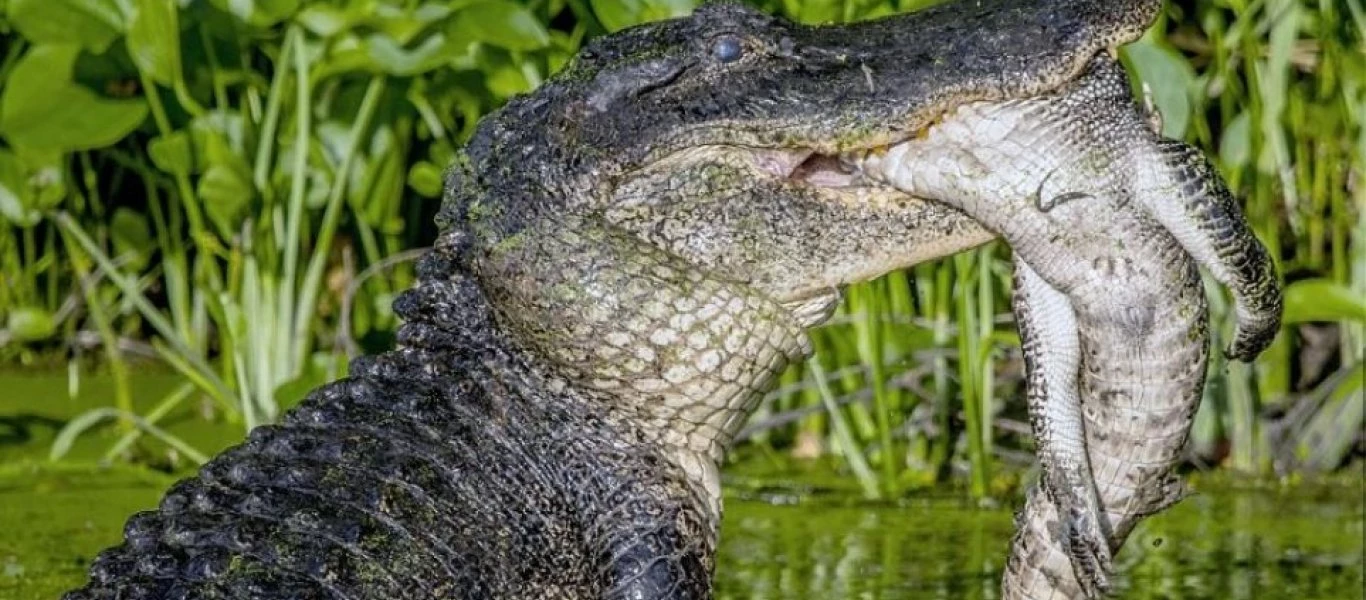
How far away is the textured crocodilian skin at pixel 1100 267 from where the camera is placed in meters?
2.82

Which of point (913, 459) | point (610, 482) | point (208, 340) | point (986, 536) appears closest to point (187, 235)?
point (208, 340)

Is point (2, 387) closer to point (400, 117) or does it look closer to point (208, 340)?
point (208, 340)

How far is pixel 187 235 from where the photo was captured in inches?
278

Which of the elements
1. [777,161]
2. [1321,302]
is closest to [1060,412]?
[777,161]

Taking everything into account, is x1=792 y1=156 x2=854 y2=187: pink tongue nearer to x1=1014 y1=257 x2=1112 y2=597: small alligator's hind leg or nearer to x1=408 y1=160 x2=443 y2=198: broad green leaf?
x1=1014 y1=257 x2=1112 y2=597: small alligator's hind leg

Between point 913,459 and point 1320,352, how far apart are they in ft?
3.61

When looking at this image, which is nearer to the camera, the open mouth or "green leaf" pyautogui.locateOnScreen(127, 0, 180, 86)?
the open mouth

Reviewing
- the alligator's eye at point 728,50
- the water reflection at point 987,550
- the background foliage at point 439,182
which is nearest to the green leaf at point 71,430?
the background foliage at point 439,182

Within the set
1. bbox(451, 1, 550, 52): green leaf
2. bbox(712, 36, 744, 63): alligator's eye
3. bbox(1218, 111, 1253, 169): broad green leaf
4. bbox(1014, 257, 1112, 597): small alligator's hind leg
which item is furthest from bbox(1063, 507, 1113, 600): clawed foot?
bbox(1218, 111, 1253, 169): broad green leaf

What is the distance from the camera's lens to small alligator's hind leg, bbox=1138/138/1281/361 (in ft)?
9.23

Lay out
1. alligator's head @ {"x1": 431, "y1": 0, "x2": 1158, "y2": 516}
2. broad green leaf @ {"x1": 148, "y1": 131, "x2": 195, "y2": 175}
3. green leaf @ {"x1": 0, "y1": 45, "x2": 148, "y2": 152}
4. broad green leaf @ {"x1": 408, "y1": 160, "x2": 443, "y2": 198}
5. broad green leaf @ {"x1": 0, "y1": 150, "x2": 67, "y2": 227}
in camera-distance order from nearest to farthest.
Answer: alligator's head @ {"x1": 431, "y1": 0, "x2": 1158, "y2": 516} → green leaf @ {"x1": 0, "y1": 45, "x2": 148, "y2": 152} → broad green leaf @ {"x1": 148, "y1": 131, "x2": 195, "y2": 175} → broad green leaf @ {"x1": 408, "y1": 160, "x2": 443, "y2": 198} → broad green leaf @ {"x1": 0, "y1": 150, "x2": 67, "y2": 227}

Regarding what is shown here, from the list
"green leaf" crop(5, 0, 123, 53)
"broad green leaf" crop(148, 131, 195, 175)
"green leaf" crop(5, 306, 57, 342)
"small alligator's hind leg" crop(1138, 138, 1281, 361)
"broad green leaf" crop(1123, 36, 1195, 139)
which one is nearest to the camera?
"small alligator's hind leg" crop(1138, 138, 1281, 361)

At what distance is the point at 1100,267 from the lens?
2859 mm

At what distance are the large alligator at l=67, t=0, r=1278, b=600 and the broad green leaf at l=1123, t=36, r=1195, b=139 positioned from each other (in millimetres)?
1649
